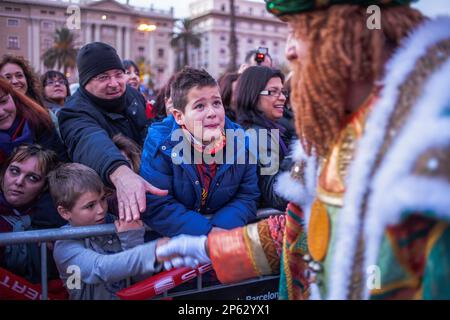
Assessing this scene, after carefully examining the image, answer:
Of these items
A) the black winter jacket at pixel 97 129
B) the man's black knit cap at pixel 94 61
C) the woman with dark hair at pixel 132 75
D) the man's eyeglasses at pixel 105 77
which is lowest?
the black winter jacket at pixel 97 129

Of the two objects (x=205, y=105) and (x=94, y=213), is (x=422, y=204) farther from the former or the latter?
(x=94, y=213)

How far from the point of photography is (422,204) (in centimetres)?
99

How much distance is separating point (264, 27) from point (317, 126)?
7292cm

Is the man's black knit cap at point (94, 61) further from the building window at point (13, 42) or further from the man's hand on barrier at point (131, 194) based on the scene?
the man's hand on barrier at point (131, 194)

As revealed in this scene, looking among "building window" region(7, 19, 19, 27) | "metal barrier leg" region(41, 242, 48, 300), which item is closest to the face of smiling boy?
"metal barrier leg" region(41, 242, 48, 300)

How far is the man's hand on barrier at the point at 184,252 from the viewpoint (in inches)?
65.3

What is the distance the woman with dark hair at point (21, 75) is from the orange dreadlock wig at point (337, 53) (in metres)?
2.92

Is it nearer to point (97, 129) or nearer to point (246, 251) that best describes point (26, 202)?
point (97, 129)

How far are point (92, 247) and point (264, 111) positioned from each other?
1.75m

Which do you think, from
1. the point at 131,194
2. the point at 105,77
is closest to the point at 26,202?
the point at 131,194

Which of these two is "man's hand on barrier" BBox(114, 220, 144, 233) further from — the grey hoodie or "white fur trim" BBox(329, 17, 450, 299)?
"white fur trim" BBox(329, 17, 450, 299)

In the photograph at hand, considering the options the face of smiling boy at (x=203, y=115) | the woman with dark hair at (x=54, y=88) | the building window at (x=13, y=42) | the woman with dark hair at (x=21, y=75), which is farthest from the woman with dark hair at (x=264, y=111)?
the woman with dark hair at (x=54, y=88)

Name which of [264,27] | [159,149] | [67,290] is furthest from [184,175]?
[264,27]

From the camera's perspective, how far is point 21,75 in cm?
367
